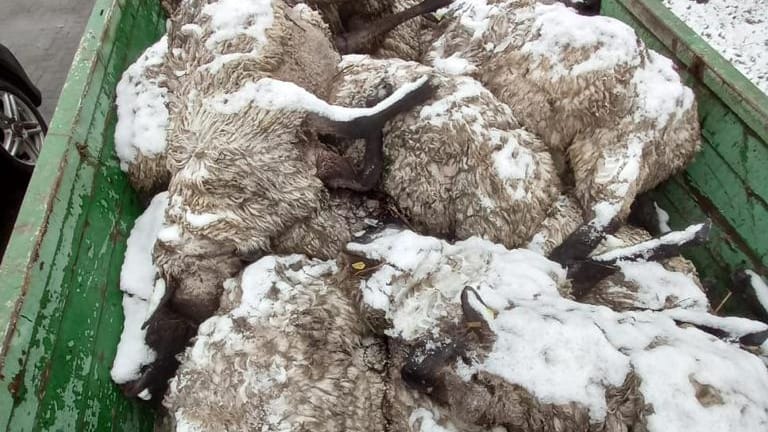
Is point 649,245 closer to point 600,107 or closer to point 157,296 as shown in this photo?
point 600,107

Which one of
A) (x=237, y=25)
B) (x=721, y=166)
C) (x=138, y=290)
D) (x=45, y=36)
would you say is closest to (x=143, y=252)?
(x=138, y=290)

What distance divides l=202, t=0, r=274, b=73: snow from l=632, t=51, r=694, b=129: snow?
4.48 feet

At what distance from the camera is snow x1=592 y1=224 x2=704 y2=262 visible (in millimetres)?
2070

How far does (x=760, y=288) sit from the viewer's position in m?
2.14

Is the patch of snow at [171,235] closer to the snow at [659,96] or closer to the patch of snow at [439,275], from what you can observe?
the patch of snow at [439,275]

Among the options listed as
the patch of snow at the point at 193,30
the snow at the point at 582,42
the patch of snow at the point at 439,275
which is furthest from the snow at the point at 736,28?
the patch of snow at the point at 193,30

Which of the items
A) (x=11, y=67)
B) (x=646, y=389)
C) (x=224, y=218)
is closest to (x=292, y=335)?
(x=224, y=218)

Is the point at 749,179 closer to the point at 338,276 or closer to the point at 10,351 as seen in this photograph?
the point at 338,276

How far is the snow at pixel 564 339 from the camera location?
153 cm

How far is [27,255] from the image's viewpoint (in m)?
1.73

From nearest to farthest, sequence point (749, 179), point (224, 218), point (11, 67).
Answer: point (224, 218) < point (749, 179) < point (11, 67)

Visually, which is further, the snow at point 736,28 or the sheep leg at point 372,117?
the snow at point 736,28

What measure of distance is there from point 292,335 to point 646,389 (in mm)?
992

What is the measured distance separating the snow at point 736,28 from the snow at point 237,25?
3653 mm
